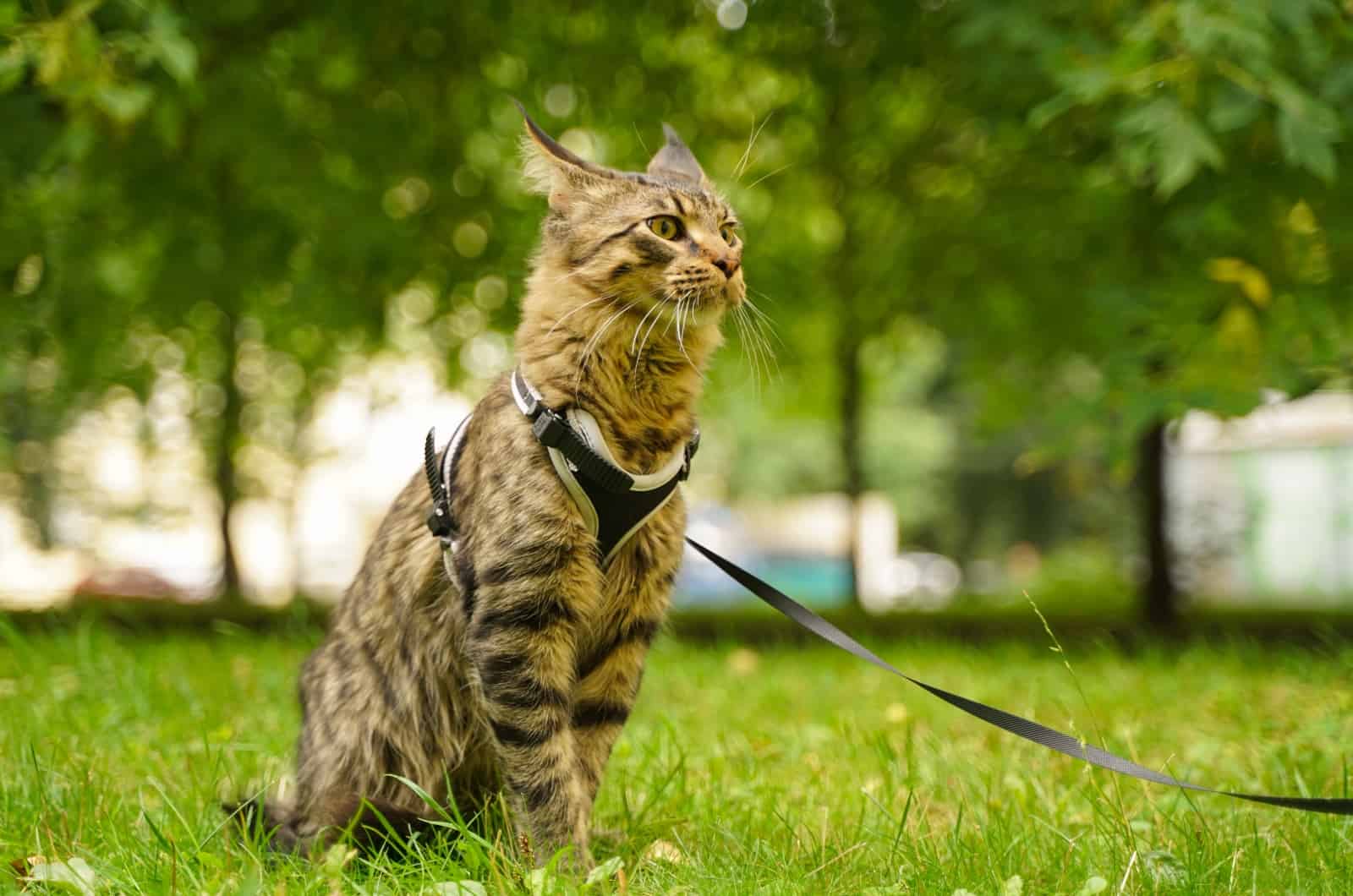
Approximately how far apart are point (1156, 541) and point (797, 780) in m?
6.22

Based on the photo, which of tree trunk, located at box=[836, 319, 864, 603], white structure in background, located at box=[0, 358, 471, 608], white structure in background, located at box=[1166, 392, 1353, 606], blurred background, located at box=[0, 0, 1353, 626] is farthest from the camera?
white structure in background, located at box=[1166, 392, 1353, 606]

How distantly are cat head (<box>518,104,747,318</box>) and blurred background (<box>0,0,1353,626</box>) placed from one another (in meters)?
0.27

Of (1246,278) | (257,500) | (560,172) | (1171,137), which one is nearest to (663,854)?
(560,172)

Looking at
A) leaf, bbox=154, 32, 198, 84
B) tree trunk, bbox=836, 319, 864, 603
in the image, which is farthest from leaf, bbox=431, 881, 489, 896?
tree trunk, bbox=836, 319, 864, 603

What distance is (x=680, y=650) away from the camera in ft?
23.4

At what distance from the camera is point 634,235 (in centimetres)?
267

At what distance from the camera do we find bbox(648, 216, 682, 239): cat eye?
2680mm

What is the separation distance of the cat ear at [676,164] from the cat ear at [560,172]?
0.17 m

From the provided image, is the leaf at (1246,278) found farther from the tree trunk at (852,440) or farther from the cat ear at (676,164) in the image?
the tree trunk at (852,440)

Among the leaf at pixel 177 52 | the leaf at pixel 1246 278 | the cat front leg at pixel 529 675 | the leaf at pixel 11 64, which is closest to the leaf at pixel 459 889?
the cat front leg at pixel 529 675

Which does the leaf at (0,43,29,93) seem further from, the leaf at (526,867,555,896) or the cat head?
the leaf at (526,867,555,896)

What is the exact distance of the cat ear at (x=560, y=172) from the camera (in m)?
2.72

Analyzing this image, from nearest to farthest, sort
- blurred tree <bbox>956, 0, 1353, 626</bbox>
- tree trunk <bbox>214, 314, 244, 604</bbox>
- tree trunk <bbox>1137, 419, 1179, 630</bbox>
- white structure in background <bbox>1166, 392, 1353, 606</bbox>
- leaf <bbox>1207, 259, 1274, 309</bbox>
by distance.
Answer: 1. blurred tree <bbox>956, 0, 1353, 626</bbox>
2. leaf <bbox>1207, 259, 1274, 309</bbox>
3. tree trunk <bbox>1137, 419, 1179, 630</bbox>
4. tree trunk <bbox>214, 314, 244, 604</bbox>
5. white structure in background <bbox>1166, 392, 1353, 606</bbox>

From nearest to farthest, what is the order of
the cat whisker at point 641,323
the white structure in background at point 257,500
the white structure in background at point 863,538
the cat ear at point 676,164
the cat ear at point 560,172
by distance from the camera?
the cat whisker at point 641,323, the cat ear at point 560,172, the cat ear at point 676,164, the white structure in background at point 257,500, the white structure in background at point 863,538
